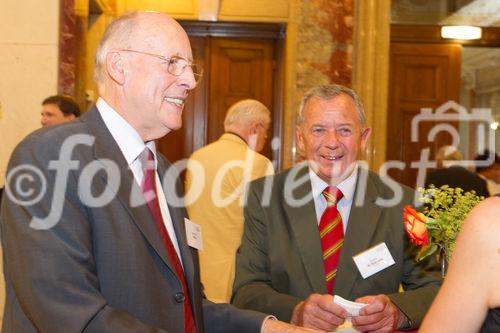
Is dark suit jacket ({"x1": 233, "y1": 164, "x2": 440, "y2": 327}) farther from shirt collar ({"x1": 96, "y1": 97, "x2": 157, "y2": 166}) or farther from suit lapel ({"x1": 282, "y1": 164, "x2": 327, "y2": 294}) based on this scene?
shirt collar ({"x1": 96, "y1": 97, "x2": 157, "y2": 166})

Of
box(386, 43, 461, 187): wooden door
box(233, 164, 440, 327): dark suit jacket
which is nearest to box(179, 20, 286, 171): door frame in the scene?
box(386, 43, 461, 187): wooden door

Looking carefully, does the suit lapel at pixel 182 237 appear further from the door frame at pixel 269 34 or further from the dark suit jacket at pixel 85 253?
the door frame at pixel 269 34

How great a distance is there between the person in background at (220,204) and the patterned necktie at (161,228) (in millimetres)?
2677

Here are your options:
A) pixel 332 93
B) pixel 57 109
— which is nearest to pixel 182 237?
pixel 332 93

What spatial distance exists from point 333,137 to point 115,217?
1.10 m

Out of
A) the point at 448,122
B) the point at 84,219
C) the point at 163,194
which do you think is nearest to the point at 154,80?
the point at 163,194

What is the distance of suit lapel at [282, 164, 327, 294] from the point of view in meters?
2.47

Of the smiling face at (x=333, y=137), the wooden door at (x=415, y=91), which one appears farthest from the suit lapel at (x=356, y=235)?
the wooden door at (x=415, y=91)

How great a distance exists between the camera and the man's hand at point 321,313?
2.24m

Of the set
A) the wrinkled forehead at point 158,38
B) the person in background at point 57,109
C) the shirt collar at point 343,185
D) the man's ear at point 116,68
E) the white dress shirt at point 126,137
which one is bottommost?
the shirt collar at point 343,185

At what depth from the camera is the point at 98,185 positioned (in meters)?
1.74

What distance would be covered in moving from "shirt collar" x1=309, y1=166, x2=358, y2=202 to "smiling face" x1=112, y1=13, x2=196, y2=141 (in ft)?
2.65

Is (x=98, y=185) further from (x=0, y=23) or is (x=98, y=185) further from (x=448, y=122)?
(x=448, y=122)

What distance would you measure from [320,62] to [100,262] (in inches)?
188
